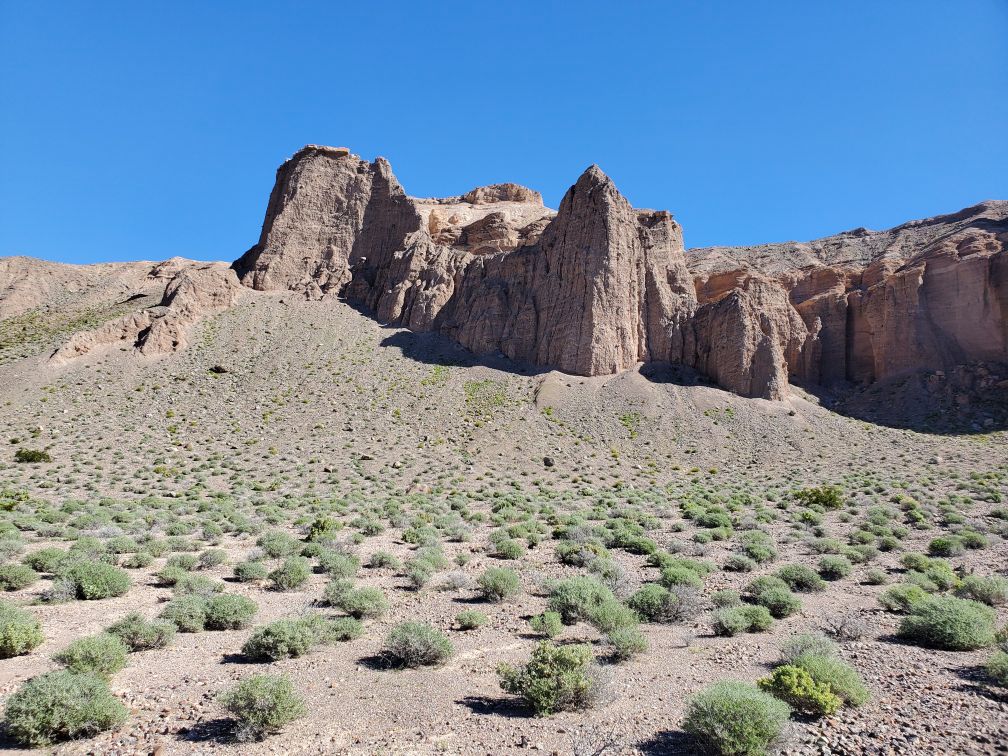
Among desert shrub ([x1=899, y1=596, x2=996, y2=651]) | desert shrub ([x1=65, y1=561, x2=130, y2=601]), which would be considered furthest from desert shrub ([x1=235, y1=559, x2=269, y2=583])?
desert shrub ([x1=899, y1=596, x2=996, y2=651])

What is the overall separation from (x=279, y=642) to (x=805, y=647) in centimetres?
833

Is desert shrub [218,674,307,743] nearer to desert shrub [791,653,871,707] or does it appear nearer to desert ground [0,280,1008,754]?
desert ground [0,280,1008,754]

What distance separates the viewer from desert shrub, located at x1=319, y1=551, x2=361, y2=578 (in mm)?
13352

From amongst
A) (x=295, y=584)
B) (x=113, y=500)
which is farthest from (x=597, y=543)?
(x=113, y=500)

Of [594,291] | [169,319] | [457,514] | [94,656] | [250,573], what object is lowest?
[457,514]

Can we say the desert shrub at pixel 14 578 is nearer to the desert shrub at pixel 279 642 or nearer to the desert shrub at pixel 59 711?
the desert shrub at pixel 279 642

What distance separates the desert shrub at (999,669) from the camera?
23.1 ft

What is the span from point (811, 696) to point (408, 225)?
207 ft

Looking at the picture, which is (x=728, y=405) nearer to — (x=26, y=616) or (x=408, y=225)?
(x=408, y=225)

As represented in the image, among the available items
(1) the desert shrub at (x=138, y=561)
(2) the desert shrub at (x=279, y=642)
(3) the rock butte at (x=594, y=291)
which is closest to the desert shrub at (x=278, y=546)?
(1) the desert shrub at (x=138, y=561)

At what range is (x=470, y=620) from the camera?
10172 mm

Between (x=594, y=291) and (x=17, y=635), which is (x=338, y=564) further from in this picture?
(x=594, y=291)

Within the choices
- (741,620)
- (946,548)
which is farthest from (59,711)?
(946,548)

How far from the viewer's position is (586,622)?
10.5 metres
